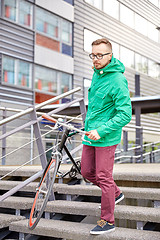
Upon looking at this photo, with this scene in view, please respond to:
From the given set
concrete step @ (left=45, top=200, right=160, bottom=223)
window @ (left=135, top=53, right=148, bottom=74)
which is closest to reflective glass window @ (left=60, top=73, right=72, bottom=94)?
window @ (left=135, top=53, right=148, bottom=74)

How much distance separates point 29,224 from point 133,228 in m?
1.02

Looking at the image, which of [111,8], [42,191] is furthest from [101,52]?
[111,8]

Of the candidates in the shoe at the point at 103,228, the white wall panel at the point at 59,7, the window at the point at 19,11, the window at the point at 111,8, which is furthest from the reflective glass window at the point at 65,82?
the shoe at the point at 103,228

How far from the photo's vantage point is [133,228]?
3627 mm

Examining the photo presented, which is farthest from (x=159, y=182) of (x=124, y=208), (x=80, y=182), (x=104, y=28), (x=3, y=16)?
(x=104, y=28)

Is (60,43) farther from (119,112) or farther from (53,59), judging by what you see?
(119,112)

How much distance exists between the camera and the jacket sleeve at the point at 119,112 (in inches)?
124

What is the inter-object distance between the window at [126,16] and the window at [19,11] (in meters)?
7.52

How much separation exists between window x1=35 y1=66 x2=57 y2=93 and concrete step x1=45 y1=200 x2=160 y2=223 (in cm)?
1131

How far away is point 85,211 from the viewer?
3719 millimetres

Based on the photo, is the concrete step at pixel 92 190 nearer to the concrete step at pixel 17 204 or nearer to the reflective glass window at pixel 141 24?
the concrete step at pixel 17 204

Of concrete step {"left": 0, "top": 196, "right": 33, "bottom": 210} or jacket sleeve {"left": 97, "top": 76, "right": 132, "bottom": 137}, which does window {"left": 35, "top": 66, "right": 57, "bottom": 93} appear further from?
jacket sleeve {"left": 97, "top": 76, "right": 132, "bottom": 137}

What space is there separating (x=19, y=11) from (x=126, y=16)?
347 inches

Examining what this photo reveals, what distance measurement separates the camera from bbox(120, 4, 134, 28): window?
2078 cm
